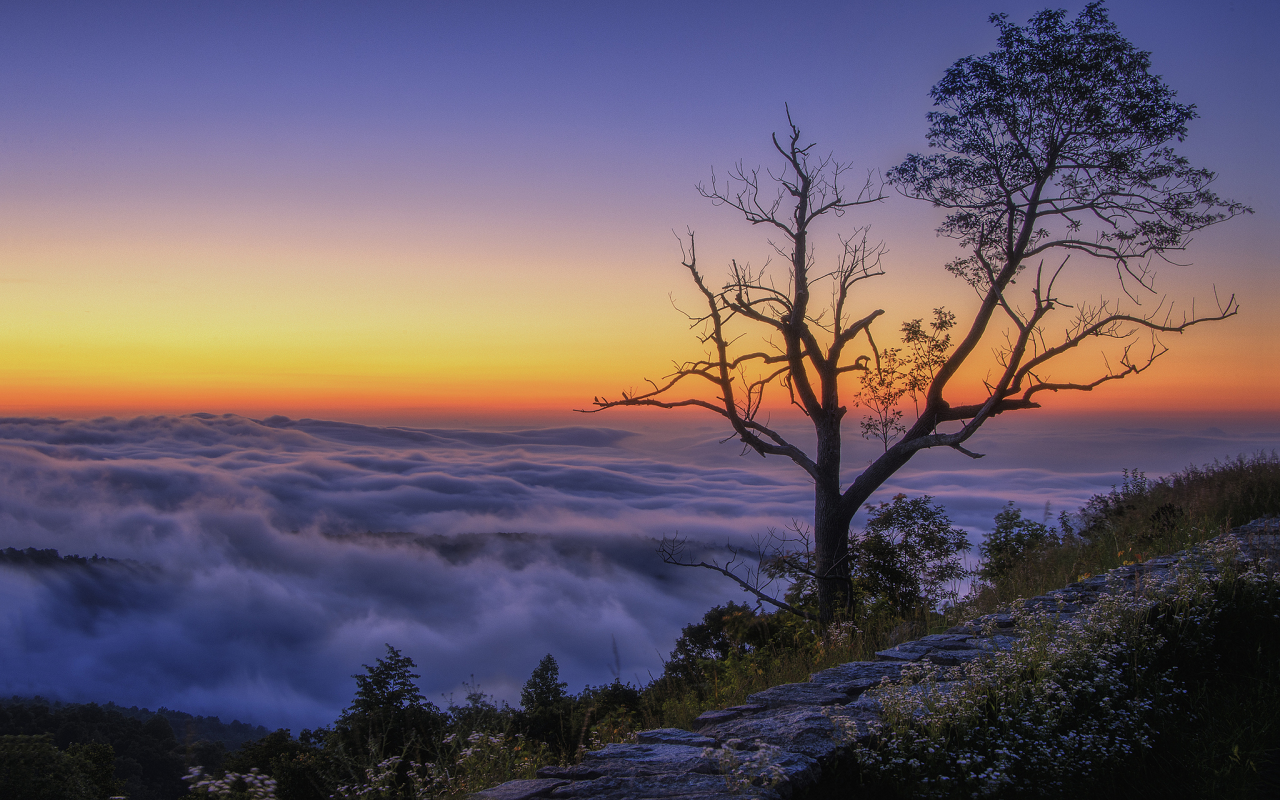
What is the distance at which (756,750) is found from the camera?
3.33 metres

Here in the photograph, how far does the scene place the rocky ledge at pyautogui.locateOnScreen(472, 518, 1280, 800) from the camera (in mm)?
2955

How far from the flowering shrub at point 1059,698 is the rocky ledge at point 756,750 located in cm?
18

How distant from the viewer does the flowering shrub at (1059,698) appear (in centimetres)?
338

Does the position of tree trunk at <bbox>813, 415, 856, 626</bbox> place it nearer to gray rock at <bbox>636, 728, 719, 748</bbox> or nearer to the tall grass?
the tall grass

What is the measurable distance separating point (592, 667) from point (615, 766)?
104800 mm

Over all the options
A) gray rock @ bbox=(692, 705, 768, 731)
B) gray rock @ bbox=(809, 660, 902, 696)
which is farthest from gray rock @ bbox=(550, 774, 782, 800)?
gray rock @ bbox=(809, 660, 902, 696)

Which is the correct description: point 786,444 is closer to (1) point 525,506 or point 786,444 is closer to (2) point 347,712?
(2) point 347,712

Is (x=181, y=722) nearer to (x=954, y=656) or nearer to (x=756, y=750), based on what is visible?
(x=756, y=750)

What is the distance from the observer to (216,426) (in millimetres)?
190000

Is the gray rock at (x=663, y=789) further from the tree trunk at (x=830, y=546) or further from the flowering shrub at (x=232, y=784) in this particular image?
the tree trunk at (x=830, y=546)

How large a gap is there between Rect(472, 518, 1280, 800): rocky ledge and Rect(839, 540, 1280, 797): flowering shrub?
184 mm

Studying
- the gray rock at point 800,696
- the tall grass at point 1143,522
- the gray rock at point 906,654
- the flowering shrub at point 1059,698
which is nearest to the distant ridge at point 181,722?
the gray rock at point 800,696

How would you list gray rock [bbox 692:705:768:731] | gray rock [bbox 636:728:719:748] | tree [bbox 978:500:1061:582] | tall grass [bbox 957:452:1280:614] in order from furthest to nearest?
tree [bbox 978:500:1061:582] < tall grass [bbox 957:452:1280:614] < gray rock [bbox 692:705:768:731] < gray rock [bbox 636:728:719:748]

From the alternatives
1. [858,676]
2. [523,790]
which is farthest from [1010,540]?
[523,790]
